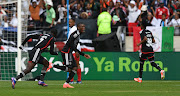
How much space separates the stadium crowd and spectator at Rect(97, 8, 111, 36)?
723 millimetres

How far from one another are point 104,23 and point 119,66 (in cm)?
217

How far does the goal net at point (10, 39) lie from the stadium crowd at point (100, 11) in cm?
8

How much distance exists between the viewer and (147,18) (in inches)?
847

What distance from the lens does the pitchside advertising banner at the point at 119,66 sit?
2005 cm

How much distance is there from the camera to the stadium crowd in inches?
841

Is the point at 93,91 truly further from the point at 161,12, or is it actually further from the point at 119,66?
the point at 161,12

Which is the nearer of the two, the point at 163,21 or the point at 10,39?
the point at 10,39

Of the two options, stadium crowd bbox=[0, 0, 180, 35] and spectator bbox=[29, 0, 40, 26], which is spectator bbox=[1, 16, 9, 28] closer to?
stadium crowd bbox=[0, 0, 180, 35]

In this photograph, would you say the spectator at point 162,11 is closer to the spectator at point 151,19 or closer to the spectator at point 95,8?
the spectator at point 151,19

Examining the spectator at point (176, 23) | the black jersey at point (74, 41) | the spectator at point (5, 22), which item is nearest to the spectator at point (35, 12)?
the spectator at point (5, 22)

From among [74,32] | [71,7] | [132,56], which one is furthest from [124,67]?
[74,32]

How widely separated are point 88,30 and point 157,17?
147 inches

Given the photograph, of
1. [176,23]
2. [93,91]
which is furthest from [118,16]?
[93,91]

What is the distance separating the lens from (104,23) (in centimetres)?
2053
